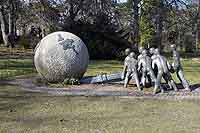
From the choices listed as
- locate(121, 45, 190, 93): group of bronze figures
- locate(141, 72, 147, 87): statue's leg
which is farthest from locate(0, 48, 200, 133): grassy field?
locate(141, 72, 147, 87): statue's leg

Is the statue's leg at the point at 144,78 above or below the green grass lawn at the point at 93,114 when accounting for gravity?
above

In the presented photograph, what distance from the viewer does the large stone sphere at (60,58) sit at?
49.5 feet

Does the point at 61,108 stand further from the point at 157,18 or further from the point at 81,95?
the point at 157,18

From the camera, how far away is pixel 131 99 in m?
12.5

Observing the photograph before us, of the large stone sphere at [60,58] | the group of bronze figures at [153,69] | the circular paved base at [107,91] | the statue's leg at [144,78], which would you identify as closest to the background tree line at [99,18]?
the large stone sphere at [60,58]

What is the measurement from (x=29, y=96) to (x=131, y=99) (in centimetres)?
283

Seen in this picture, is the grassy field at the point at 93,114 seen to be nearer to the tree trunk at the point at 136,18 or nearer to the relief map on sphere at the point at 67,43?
the relief map on sphere at the point at 67,43

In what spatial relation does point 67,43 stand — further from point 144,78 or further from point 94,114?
point 94,114

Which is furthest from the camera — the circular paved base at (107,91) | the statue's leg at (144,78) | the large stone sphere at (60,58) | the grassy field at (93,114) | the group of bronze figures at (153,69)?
the large stone sphere at (60,58)

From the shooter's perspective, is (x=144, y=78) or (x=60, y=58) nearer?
(x=144, y=78)

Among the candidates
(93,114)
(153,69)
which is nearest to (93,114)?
(93,114)

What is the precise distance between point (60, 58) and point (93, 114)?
16.9 ft

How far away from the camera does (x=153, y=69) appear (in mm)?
14156

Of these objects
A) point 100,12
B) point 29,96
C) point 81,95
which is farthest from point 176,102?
point 100,12
